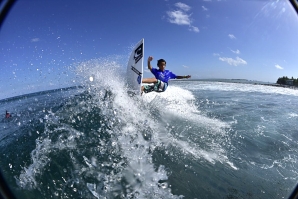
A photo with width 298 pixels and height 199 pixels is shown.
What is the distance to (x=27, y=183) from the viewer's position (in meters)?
3.26

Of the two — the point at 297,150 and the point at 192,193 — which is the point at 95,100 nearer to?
the point at 192,193

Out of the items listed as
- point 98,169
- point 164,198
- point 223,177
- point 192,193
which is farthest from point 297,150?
point 98,169

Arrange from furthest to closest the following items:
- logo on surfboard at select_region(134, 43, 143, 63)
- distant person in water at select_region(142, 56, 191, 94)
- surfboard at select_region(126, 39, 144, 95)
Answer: distant person in water at select_region(142, 56, 191, 94), logo on surfboard at select_region(134, 43, 143, 63), surfboard at select_region(126, 39, 144, 95)

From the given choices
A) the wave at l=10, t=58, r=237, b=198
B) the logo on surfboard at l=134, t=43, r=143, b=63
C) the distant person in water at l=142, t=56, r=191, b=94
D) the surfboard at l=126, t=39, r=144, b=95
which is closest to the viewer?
the wave at l=10, t=58, r=237, b=198

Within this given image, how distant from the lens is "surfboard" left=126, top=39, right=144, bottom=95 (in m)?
8.08

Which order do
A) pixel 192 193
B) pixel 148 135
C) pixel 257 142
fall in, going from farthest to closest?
1. pixel 257 142
2. pixel 148 135
3. pixel 192 193

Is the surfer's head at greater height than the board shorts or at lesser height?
greater

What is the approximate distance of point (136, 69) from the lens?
27.5 feet

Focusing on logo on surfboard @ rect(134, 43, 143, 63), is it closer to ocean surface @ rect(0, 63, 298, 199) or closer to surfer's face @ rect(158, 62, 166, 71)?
surfer's face @ rect(158, 62, 166, 71)

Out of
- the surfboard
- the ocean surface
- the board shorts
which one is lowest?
the ocean surface

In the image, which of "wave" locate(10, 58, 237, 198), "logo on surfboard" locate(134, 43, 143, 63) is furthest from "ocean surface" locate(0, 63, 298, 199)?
"logo on surfboard" locate(134, 43, 143, 63)

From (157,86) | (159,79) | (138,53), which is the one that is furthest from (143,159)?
(138,53)

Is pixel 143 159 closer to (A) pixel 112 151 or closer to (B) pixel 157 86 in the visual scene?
(A) pixel 112 151

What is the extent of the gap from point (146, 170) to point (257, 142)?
430 centimetres
